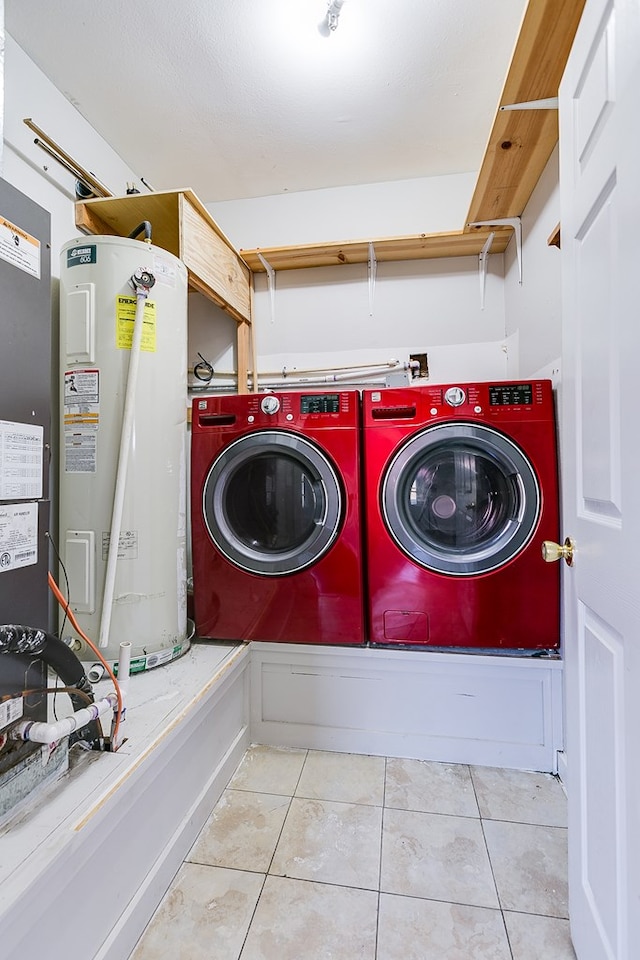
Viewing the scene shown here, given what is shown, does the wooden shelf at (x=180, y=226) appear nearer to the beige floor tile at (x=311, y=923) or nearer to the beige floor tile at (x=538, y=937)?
the beige floor tile at (x=311, y=923)

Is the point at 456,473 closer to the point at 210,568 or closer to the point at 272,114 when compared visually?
the point at 210,568

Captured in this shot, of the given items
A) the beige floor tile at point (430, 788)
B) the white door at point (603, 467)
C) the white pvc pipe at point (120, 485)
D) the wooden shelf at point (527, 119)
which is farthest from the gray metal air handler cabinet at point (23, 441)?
the wooden shelf at point (527, 119)

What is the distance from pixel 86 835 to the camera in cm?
85

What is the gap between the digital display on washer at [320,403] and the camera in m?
1.73

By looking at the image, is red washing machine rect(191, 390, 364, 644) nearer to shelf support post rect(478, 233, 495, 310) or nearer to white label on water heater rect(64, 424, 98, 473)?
white label on water heater rect(64, 424, 98, 473)

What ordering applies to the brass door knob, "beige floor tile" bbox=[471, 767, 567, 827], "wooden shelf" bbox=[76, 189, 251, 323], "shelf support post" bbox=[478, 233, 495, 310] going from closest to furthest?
the brass door knob < "beige floor tile" bbox=[471, 767, 567, 827] < "wooden shelf" bbox=[76, 189, 251, 323] < "shelf support post" bbox=[478, 233, 495, 310]

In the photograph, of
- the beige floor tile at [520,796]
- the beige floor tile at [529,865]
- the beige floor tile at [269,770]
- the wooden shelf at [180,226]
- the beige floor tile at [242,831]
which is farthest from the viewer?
the wooden shelf at [180,226]

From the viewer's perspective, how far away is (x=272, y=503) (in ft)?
6.08

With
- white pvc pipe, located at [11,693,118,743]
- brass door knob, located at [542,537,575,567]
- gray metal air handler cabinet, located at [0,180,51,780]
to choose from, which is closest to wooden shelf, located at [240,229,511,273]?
A: gray metal air handler cabinet, located at [0,180,51,780]

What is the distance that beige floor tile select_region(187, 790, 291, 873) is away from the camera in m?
1.26

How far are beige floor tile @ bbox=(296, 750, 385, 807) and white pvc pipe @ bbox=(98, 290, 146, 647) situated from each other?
0.88 m

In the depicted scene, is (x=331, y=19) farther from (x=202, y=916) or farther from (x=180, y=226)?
(x=202, y=916)

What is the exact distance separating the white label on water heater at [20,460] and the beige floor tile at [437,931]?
1.30 metres

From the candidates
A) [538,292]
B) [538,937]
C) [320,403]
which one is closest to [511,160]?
[538,292]
